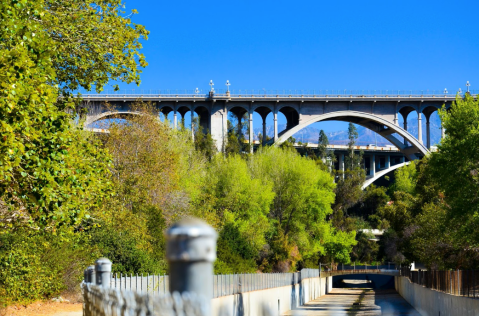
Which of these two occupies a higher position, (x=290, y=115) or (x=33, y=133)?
(x=290, y=115)

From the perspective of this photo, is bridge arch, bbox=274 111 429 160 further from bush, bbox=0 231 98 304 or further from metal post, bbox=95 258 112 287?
metal post, bbox=95 258 112 287

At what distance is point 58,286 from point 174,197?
46.0 feet

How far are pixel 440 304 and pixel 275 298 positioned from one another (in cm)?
1111

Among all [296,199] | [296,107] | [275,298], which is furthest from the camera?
[296,107]

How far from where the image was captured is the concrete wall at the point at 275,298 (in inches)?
970

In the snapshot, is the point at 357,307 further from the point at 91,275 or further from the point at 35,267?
the point at 91,275

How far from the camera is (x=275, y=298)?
35875 mm

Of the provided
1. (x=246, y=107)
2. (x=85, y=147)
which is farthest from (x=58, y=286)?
(x=246, y=107)

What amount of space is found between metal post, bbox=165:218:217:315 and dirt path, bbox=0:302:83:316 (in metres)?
17.5

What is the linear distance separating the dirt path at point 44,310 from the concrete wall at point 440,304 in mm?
11883

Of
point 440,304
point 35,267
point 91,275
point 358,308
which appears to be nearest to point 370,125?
point 358,308

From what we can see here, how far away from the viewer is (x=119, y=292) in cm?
497

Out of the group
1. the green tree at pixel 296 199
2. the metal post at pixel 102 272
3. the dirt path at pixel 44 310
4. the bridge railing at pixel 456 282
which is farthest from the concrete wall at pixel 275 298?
the bridge railing at pixel 456 282

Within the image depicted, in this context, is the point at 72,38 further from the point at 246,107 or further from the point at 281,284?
the point at 246,107
